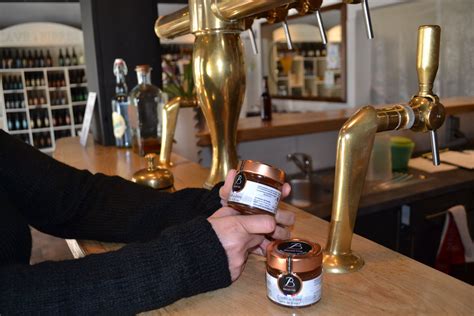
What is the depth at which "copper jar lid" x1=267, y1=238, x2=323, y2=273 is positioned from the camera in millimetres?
539

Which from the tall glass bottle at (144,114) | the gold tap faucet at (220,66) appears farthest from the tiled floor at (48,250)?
the gold tap faucet at (220,66)

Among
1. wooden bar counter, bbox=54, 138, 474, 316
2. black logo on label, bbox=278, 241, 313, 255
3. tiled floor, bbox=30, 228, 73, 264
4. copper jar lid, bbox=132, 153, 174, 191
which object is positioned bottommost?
tiled floor, bbox=30, 228, 73, 264

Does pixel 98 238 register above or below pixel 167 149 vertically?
below

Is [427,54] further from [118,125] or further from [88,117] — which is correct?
[88,117]

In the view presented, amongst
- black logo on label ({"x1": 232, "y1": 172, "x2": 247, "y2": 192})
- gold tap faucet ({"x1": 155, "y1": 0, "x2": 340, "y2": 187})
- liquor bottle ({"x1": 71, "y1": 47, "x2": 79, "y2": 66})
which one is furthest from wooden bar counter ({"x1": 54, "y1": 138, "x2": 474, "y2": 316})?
liquor bottle ({"x1": 71, "y1": 47, "x2": 79, "y2": 66})

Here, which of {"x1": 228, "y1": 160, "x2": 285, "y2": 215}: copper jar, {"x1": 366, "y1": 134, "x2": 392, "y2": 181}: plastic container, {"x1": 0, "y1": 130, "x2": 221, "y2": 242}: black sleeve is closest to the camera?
{"x1": 228, "y1": 160, "x2": 285, "y2": 215}: copper jar

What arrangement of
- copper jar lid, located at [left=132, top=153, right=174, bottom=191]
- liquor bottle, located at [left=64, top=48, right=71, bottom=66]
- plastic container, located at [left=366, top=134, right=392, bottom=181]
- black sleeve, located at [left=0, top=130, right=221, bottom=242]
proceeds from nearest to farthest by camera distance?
black sleeve, located at [left=0, top=130, right=221, bottom=242], copper jar lid, located at [left=132, top=153, right=174, bottom=191], plastic container, located at [left=366, top=134, right=392, bottom=181], liquor bottle, located at [left=64, top=48, right=71, bottom=66]

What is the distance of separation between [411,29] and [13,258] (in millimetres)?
4686

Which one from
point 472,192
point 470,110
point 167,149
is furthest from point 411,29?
point 167,149

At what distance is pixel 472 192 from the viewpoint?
2.24 metres

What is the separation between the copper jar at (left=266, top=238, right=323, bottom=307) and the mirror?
5218 millimetres

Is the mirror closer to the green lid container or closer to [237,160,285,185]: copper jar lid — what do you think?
the green lid container

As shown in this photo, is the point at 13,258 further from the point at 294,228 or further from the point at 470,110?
the point at 470,110

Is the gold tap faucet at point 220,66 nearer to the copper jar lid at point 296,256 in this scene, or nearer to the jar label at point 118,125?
the copper jar lid at point 296,256
